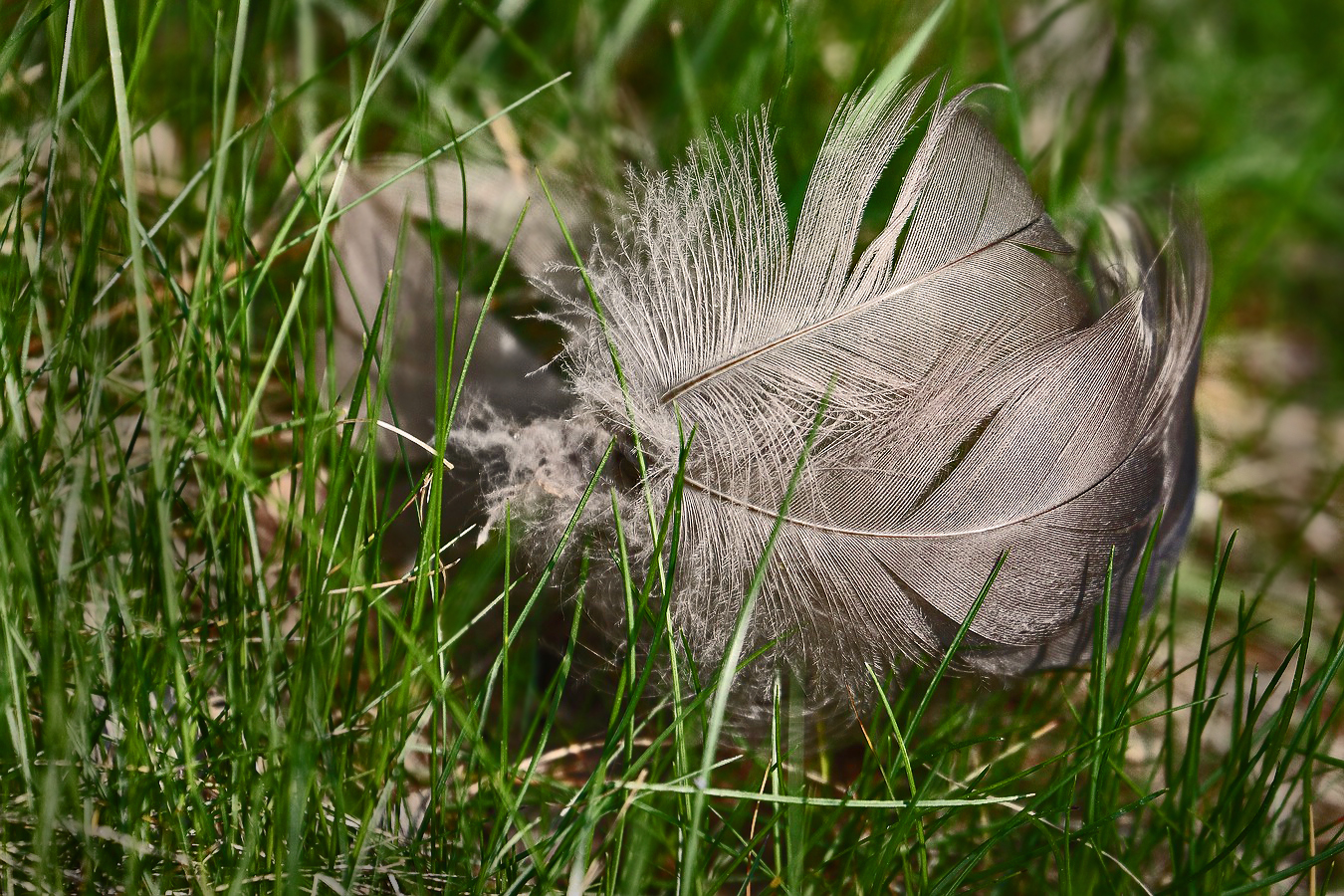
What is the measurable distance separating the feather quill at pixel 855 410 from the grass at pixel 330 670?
0.35 ft

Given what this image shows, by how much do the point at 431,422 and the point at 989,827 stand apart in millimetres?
999

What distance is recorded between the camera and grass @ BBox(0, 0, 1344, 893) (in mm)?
1199

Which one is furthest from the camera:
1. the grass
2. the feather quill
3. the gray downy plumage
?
the gray downy plumage

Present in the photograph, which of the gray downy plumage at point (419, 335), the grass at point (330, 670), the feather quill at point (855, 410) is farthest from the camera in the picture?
the gray downy plumage at point (419, 335)

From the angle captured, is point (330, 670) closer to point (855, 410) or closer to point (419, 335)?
point (419, 335)

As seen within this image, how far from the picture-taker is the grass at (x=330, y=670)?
1199 mm

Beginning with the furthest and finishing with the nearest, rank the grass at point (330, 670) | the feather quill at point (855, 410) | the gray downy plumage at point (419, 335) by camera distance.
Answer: the gray downy plumage at point (419, 335), the feather quill at point (855, 410), the grass at point (330, 670)

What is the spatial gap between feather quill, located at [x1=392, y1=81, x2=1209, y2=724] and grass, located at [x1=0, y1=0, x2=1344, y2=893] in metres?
0.11

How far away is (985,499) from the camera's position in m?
1.36

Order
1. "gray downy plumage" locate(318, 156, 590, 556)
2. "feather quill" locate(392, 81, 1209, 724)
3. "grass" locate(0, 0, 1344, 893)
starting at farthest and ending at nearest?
Result: "gray downy plumage" locate(318, 156, 590, 556)
"feather quill" locate(392, 81, 1209, 724)
"grass" locate(0, 0, 1344, 893)

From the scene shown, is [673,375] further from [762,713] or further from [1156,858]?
[1156,858]

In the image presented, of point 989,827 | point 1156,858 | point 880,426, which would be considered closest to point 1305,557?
point 1156,858

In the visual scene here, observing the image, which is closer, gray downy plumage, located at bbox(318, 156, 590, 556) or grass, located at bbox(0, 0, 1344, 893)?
grass, located at bbox(0, 0, 1344, 893)

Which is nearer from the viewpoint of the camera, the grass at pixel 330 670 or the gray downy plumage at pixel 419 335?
the grass at pixel 330 670
